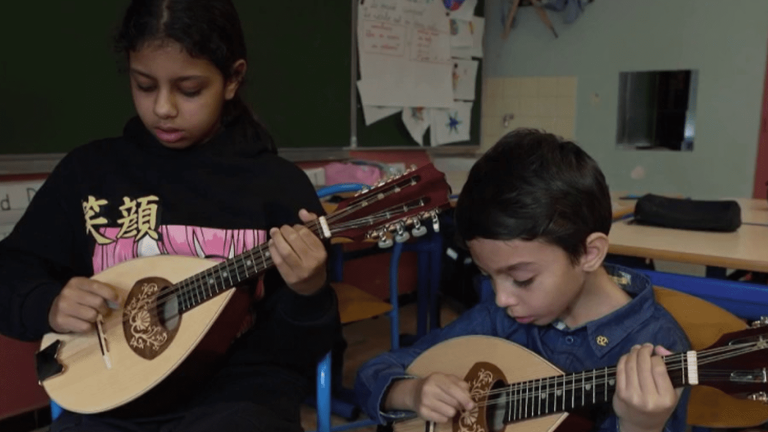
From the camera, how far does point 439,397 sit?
3.45 feet

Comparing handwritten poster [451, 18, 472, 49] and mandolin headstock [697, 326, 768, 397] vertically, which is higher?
handwritten poster [451, 18, 472, 49]

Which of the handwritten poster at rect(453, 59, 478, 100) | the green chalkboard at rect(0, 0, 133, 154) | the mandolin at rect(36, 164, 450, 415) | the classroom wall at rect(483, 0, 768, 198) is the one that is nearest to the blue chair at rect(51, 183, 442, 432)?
the mandolin at rect(36, 164, 450, 415)

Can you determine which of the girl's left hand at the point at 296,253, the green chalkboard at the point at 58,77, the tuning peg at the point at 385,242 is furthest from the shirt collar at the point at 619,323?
the green chalkboard at the point at 58,77

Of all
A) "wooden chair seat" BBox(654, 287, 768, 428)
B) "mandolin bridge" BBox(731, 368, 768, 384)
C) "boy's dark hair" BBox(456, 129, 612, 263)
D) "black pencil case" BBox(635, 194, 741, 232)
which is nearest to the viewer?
"mandolin bridge" BBox(731, 368, 768, 384)

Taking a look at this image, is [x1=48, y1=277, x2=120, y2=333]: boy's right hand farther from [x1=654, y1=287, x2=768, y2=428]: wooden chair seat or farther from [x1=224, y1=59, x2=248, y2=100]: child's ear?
[x1=654, y1=287, x2=768, y2=428]: wooden chair seat

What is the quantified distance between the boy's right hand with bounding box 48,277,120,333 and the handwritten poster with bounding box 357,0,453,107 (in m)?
2.17

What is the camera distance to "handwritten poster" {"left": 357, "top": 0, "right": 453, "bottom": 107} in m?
3.16

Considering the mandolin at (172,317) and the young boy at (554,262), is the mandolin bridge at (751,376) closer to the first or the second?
the young boy at (554,262)

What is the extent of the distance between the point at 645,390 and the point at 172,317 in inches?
30.5

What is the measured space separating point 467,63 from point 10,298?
120 inches

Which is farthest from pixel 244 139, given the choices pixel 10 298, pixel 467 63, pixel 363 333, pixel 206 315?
pixel 467 63

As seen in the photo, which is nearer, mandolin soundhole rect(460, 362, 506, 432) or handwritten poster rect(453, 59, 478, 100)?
mandolin soundhole rect(460, 362, 506, 432)

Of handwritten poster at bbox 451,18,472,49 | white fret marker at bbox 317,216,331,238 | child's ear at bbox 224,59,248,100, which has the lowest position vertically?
white fret marker at bbox 317,216,331,238

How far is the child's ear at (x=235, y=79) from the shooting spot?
128cm
